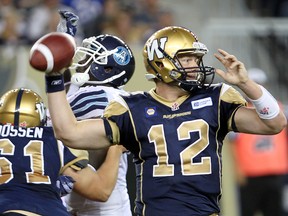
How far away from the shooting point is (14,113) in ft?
14.9

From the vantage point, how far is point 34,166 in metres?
4.35

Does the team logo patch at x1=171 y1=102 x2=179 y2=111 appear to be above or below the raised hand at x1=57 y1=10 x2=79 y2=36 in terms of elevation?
below

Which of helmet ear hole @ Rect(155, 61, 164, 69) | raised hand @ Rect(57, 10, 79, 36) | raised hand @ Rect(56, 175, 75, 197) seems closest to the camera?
helmet ear hole @ Rect(155, 61, 164, 69)

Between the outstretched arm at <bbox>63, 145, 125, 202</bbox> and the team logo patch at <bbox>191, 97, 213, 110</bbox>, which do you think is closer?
the team logo patch at <bbox>191, 97, 213, 110</bbox>

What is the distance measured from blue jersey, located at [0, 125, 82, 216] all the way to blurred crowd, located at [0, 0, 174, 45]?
534 centimetres

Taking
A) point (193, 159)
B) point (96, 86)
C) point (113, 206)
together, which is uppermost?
point (96, 86)

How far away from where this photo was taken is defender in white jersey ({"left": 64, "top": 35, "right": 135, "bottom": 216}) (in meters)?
4.80

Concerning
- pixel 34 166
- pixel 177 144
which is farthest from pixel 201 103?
pixel 34 166

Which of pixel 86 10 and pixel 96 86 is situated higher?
pixel 86 10

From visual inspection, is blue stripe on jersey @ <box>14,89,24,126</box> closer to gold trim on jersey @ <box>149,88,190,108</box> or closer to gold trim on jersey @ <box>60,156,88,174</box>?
gold trim on jersey @ <box>60,156,88,174</box>

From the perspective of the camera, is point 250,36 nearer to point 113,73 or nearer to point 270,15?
point 270,15

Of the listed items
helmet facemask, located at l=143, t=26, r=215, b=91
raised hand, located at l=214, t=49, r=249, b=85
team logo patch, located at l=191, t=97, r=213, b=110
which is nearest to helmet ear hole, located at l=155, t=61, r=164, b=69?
helmet facemask, located at l=143, t=26, r=215, b=91

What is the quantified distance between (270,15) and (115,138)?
8108 mm

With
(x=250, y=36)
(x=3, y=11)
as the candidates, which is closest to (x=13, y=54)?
(x=3, y=11)
